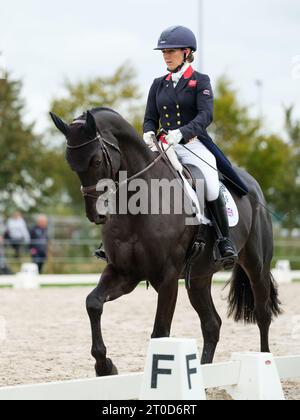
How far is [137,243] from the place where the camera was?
18.2 feet

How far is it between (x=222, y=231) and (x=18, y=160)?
68.3 feet

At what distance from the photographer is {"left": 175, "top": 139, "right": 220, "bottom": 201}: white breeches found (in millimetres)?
6340

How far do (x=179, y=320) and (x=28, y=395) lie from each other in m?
6.56

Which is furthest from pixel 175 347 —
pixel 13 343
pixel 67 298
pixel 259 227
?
pixel 67 298

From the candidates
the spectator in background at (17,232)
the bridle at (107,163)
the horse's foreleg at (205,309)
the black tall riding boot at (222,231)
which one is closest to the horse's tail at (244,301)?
the horse's foreleg at (205,309)

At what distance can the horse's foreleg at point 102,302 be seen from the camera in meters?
5.51

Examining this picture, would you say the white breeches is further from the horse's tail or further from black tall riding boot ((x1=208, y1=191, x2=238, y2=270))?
the horse's tail

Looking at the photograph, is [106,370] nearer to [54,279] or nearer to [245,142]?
[54,279]

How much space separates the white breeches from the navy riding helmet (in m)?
0.82

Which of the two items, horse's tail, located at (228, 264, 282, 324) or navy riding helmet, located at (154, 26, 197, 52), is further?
horse's tail, located at (228, 264, 282, 324)

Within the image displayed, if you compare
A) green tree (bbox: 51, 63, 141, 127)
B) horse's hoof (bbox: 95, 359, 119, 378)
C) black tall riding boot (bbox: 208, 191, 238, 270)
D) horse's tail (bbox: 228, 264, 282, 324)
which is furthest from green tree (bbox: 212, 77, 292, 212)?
horse's hoof (bbox: 95, 359, 119, 378)

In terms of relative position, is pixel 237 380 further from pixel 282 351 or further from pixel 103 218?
pixel 282 351

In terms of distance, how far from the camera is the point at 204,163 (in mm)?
6457

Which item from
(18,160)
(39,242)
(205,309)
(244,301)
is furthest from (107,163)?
(18,160)
